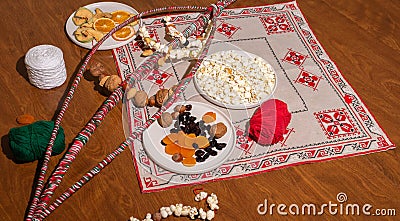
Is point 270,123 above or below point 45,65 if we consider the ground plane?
below

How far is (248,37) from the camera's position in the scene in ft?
5.42

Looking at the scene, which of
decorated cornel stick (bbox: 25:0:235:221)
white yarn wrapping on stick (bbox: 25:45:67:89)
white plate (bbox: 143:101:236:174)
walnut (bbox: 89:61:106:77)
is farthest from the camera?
walnut (bbox: 89:61:106:77)

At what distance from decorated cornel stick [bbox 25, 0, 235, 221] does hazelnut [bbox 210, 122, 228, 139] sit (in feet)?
0.46

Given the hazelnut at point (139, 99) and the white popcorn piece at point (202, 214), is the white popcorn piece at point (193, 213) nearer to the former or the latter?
the white popcorn piece at point (202, 214)

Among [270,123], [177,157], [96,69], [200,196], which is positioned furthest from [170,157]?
[96,69]

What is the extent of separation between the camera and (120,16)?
5.47ft

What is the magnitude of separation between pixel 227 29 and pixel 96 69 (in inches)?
18.1

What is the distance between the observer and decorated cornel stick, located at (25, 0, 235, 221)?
1.14 m

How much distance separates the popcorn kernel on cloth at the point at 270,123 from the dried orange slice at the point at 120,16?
1.91 ft

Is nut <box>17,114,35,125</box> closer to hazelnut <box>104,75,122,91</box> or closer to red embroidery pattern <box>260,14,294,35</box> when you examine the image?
hazelnut <box>104,75,122,91</box>

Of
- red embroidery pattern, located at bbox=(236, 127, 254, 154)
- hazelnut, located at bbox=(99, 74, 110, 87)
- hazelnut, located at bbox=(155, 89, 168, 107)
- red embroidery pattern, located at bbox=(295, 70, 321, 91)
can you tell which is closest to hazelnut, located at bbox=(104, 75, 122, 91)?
hazelnut, located at bbox=(99, 74, 110, 87)

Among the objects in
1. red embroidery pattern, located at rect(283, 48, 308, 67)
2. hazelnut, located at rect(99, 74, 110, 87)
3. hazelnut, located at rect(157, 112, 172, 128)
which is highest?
hazelnut, located at rect(99, 74, 110, 87)

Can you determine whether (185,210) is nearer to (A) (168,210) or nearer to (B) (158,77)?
(A) (168,210)

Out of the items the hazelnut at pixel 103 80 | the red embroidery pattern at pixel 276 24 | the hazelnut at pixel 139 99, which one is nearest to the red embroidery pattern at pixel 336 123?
the red embroidery pattern at pixel 276 24
